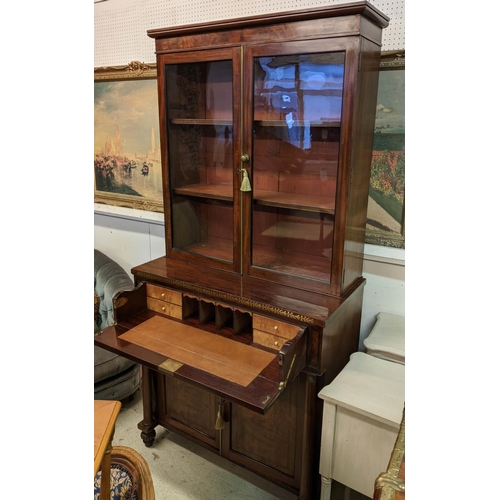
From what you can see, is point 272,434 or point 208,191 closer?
point 272,434

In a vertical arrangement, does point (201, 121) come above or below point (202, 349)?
above

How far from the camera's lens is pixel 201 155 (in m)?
1.90

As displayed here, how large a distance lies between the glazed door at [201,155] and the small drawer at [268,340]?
31cm

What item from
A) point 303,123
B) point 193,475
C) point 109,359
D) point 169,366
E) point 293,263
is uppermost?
point 303,123

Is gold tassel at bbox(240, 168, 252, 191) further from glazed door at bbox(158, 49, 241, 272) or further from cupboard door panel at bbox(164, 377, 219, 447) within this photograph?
cupboard door panel at bbox(164, 377, 219, 447)

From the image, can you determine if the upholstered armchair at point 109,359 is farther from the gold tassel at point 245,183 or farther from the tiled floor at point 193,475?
the gold tassel at point 245,183

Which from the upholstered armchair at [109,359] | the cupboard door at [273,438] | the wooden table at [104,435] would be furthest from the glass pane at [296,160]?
the upholstered armchair at [109,359]

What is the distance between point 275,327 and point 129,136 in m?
1.63

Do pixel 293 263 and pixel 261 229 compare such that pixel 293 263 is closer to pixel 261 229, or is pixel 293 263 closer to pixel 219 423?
pixel 261 229

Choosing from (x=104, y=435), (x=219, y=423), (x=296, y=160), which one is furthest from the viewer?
(x=219, y=423)

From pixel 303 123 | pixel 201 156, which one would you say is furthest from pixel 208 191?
pixel 303 123

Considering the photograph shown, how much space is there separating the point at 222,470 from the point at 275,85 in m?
1.77
